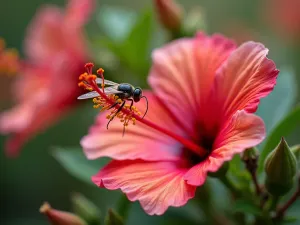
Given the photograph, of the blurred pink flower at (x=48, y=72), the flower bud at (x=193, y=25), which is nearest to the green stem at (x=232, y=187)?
the flower bud at (x=193, y=25)

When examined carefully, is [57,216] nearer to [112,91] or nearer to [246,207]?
[112,91]

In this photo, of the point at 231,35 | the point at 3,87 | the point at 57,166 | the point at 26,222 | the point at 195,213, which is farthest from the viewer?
the point at 3,87

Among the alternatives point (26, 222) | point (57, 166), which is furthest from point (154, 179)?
point (57, 166)

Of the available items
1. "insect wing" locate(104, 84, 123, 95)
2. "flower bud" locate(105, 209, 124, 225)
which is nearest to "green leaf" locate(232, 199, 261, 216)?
"flower bud" locate(105, 209, 124, 225)

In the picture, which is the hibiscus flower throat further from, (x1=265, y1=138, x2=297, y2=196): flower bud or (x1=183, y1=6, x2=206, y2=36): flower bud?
(x1=183, y1=6, x2=206, y2=36): flower bud

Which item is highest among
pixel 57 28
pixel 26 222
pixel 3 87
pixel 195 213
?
pixel 57 28

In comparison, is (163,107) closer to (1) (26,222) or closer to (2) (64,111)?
(2) (64,111)

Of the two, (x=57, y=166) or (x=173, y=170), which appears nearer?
(x=173, y=170)
